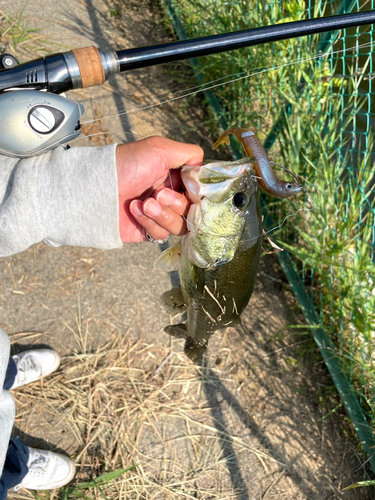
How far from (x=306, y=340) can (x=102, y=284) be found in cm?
156

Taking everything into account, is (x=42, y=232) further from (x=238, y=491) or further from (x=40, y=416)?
(x=238, y=491)

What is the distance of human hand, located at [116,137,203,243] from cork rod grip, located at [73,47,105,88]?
31 centimetres

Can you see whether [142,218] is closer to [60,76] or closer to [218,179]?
[218,179]

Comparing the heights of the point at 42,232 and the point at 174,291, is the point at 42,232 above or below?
above

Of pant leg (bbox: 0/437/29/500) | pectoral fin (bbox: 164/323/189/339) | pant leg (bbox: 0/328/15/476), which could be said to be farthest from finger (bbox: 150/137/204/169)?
pant leg (bbox: 0/437/29/500)

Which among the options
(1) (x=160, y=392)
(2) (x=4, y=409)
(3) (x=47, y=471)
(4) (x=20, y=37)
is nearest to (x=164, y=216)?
(2) (x=4, y=409)

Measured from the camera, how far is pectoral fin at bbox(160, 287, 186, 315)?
218 centimetres

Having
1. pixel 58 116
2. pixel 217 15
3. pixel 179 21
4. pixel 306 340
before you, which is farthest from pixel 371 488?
pixel 179 21

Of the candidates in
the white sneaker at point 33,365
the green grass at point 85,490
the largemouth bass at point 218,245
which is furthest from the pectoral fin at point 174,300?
the green grass at point 85,490

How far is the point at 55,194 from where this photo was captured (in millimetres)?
1646

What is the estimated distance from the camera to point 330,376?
9.88 ft

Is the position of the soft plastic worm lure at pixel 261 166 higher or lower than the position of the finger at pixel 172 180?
higher

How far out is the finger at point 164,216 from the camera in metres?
1.73

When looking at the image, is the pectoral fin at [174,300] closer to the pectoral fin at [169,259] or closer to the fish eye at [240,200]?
the pectoral fin at [169,259]
